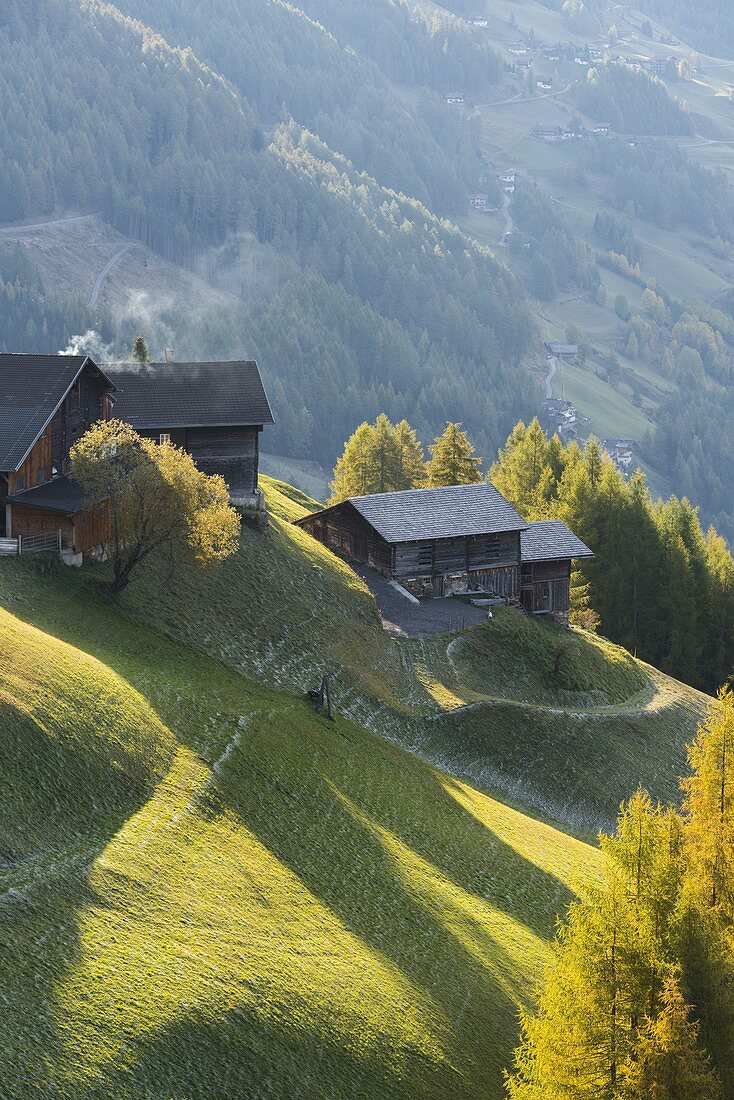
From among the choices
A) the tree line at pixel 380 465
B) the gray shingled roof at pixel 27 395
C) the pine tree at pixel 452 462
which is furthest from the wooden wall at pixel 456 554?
the tree line at pixel 380 465

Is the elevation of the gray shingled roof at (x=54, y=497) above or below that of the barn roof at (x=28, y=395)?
below

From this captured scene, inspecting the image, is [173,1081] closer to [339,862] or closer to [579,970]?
[579,970]

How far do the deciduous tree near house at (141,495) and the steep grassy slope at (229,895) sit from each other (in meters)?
4.10

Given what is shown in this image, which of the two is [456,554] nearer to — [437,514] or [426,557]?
[426,557]

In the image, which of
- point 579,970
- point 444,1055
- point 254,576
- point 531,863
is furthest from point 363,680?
point 579,970

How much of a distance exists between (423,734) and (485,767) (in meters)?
3.05

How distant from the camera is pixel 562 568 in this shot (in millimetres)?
76562

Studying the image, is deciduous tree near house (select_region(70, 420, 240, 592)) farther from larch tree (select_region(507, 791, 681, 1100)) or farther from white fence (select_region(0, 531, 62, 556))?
larch tree (select_region(507, 791, 681, 1100))

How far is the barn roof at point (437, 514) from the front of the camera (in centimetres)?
7062

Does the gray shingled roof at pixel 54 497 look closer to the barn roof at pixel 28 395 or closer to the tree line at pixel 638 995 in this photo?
the barn roof at pixel 28 395

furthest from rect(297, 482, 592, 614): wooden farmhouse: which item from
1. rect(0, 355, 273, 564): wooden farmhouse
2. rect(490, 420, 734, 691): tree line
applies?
rect(490, 420, 734, 691): tree line

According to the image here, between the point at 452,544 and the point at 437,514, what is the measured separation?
2.13m

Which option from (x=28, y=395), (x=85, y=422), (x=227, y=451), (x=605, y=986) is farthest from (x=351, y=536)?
(x=605, y=986)

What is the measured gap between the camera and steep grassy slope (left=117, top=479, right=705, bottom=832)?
50719 millimetres
